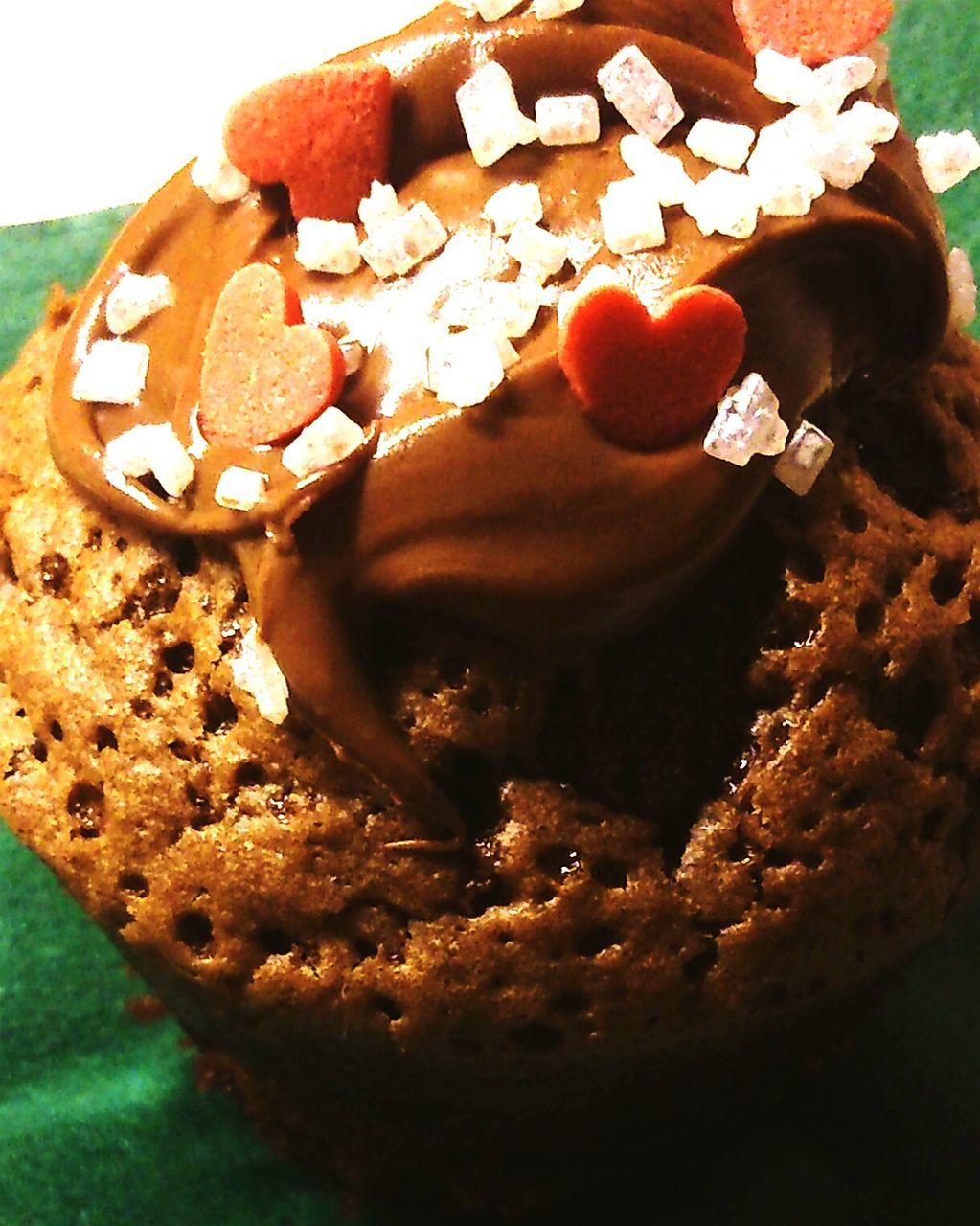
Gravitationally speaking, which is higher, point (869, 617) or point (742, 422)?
point (742, 422)

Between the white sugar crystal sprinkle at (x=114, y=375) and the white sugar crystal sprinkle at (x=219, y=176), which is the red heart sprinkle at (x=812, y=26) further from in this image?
the white sugar crystal sprinkle at (x=114, y=375)

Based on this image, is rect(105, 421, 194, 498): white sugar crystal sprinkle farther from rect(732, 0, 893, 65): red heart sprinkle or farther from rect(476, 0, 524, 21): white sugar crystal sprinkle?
rect(732, 0, 893, 65): red heart sprinkle

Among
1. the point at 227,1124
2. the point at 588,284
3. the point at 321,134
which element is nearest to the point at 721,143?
the point at 588,284

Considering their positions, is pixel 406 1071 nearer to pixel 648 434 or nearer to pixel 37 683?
pixel 37 683

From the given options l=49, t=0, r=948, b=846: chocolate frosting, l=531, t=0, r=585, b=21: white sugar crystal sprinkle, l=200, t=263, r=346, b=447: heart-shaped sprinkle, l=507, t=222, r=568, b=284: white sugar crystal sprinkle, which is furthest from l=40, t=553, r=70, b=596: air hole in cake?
l=531, t=0, r=585, b=21: white sugar crystal sprinkle

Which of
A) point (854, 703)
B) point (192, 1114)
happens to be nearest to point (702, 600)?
point (854, 703)

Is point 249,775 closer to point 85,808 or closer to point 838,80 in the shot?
point 85,808
